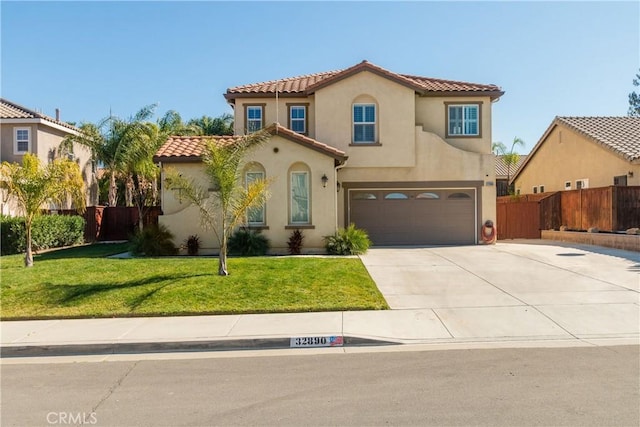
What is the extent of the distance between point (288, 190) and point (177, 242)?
4.20m

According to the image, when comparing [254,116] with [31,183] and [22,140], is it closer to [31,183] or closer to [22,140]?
[31,183]

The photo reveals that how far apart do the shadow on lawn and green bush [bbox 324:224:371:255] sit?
5618mm

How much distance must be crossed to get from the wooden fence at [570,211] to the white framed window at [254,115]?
13006 mm

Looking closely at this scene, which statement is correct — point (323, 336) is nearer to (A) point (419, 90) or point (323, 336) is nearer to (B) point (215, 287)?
(B) point (215, 287)

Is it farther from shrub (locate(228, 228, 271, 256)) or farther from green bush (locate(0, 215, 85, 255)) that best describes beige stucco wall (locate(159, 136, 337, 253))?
green bush (locate(0, 215, 85, 255))

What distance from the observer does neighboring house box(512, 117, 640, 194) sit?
20359 millimetres

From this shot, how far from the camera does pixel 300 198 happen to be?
16500mm

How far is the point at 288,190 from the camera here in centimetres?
1633

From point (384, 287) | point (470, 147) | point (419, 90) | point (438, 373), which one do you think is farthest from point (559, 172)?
point (438, 373)

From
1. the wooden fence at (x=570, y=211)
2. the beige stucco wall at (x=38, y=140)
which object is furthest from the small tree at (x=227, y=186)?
the beige stucco wall at (x=38, y=140)

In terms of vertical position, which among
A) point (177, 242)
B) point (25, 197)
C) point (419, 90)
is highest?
point (419, 90)

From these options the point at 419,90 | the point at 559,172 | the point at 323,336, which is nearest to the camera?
the point at 323,336

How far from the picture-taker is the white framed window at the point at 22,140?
25.4 meters

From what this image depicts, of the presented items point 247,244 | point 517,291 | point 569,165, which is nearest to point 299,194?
point 247,244
